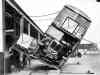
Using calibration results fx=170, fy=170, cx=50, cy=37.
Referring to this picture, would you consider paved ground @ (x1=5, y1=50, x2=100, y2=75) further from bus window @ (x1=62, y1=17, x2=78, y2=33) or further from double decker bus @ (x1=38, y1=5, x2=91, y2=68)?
bus window @ (x1=62, y1=17, x2=78, y2=33)

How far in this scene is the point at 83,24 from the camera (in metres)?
1.98

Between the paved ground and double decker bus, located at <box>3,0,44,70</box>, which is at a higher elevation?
double decker bus, located at <box>3,0,44,70</box>

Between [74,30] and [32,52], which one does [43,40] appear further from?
[74,30]

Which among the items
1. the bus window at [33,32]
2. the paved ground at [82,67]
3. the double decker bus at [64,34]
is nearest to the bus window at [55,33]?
the double decker bus at [64,34]

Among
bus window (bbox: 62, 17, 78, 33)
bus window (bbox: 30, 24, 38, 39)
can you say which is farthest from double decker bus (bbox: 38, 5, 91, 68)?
bus window (bbox: 30, 24, 38, 39)

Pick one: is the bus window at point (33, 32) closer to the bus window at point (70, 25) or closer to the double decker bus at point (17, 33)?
the double decker bus at point (17, 33)

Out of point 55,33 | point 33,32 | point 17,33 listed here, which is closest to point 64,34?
point 55,33

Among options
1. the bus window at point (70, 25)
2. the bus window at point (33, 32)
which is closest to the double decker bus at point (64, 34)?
the bus window at point (70, 25)

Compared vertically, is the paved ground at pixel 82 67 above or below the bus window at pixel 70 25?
below

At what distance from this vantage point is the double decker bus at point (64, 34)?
6.49ft

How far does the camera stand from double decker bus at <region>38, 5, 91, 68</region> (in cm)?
198

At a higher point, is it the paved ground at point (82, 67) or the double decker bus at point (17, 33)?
the double decker bus at point (17, 33)

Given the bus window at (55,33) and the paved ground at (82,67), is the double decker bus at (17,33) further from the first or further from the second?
the paved ground at (82,67)

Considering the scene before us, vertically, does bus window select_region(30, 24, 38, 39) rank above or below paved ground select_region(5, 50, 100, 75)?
above
